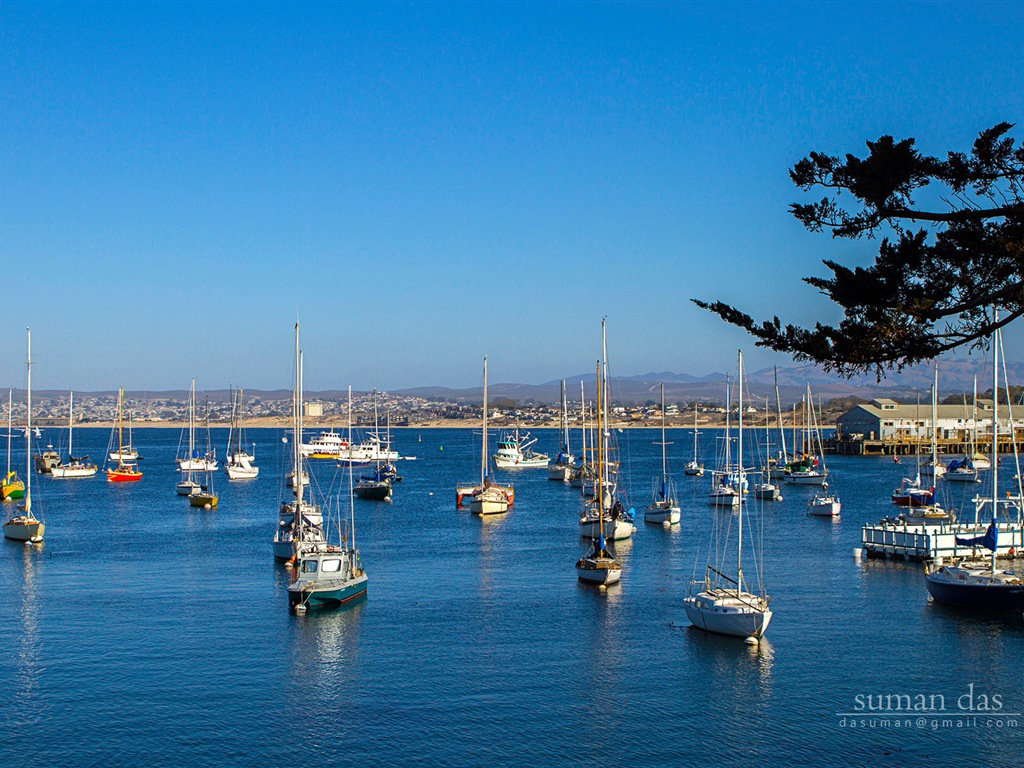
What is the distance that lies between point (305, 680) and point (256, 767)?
6.44 m

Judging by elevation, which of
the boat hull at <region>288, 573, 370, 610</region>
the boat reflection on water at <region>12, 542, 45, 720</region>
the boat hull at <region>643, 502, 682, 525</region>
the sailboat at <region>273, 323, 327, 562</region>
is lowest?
the boat reflection on water at <region>12, 542, 45, 720</region>

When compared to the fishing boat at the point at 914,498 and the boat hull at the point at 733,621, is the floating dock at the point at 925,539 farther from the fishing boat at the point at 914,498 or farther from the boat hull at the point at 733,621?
the fishing boat at the point at 914,498

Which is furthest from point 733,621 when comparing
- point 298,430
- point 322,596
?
point 298,430

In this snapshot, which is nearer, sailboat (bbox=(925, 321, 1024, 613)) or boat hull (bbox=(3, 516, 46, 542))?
sailboat (bbox=(925, 321, 1024, 613))

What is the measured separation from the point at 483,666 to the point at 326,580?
10.1 metres

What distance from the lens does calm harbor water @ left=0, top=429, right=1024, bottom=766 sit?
26250 millimetres

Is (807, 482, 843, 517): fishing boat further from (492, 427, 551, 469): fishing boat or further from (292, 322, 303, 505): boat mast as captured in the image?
(492, 427, 551, 469): fishing boat

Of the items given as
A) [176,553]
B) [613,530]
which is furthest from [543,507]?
[176,553]

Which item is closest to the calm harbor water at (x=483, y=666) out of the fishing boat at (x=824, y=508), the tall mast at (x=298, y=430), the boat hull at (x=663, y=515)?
the tall mast at (x=298, y=430)

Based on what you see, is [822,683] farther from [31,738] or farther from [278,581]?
[278,581]

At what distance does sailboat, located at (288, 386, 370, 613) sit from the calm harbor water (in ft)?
2.14

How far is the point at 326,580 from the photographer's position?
40.8m

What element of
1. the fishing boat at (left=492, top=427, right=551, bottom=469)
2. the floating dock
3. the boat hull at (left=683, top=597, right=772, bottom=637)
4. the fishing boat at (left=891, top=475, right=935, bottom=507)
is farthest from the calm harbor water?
the fishing boat at (left=492, top=427, right=551, bottom=469)

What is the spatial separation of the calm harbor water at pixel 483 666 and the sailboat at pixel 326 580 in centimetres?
65
